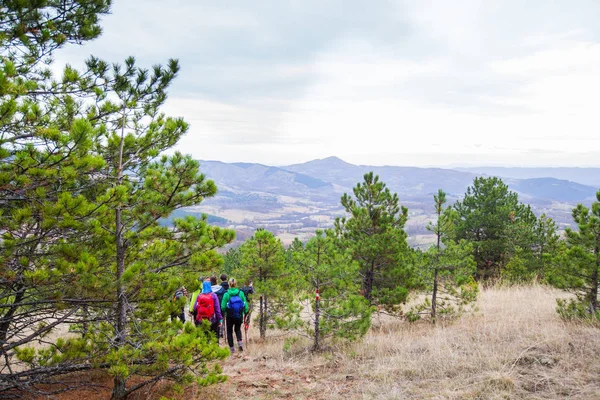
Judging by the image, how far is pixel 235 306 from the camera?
8.36 metres

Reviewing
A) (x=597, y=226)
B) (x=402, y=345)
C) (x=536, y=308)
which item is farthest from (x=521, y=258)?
(x=402, y=345)

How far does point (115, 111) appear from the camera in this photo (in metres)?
5.66

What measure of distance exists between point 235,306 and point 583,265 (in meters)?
7.55

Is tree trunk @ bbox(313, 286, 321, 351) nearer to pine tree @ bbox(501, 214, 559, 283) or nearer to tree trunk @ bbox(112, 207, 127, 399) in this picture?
tree trunk @ bbox(112, 207, 127, 399)

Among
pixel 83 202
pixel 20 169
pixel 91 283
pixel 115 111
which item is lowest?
pixel 91 283

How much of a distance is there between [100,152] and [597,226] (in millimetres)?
9645

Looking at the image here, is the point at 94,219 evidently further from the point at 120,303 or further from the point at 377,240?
the point at 377,240

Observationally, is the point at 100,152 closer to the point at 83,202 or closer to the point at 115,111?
the point at 115,111

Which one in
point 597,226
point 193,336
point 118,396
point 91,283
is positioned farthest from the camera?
point 597,226

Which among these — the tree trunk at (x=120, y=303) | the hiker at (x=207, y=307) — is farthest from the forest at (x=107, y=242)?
the hiker at (x=207, y=307)

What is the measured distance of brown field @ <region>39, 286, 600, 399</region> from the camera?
515cm

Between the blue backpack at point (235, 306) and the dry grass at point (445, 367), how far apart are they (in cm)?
100

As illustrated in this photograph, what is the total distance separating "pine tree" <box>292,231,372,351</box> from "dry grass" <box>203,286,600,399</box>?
0.48 meters

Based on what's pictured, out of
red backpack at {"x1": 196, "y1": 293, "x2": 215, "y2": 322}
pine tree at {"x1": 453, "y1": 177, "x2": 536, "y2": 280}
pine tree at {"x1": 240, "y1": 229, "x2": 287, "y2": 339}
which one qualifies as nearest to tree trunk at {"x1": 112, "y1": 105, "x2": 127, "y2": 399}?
red backpack at {"x1": 196, "y1": 293, "x2": 215, "y2": 322}
